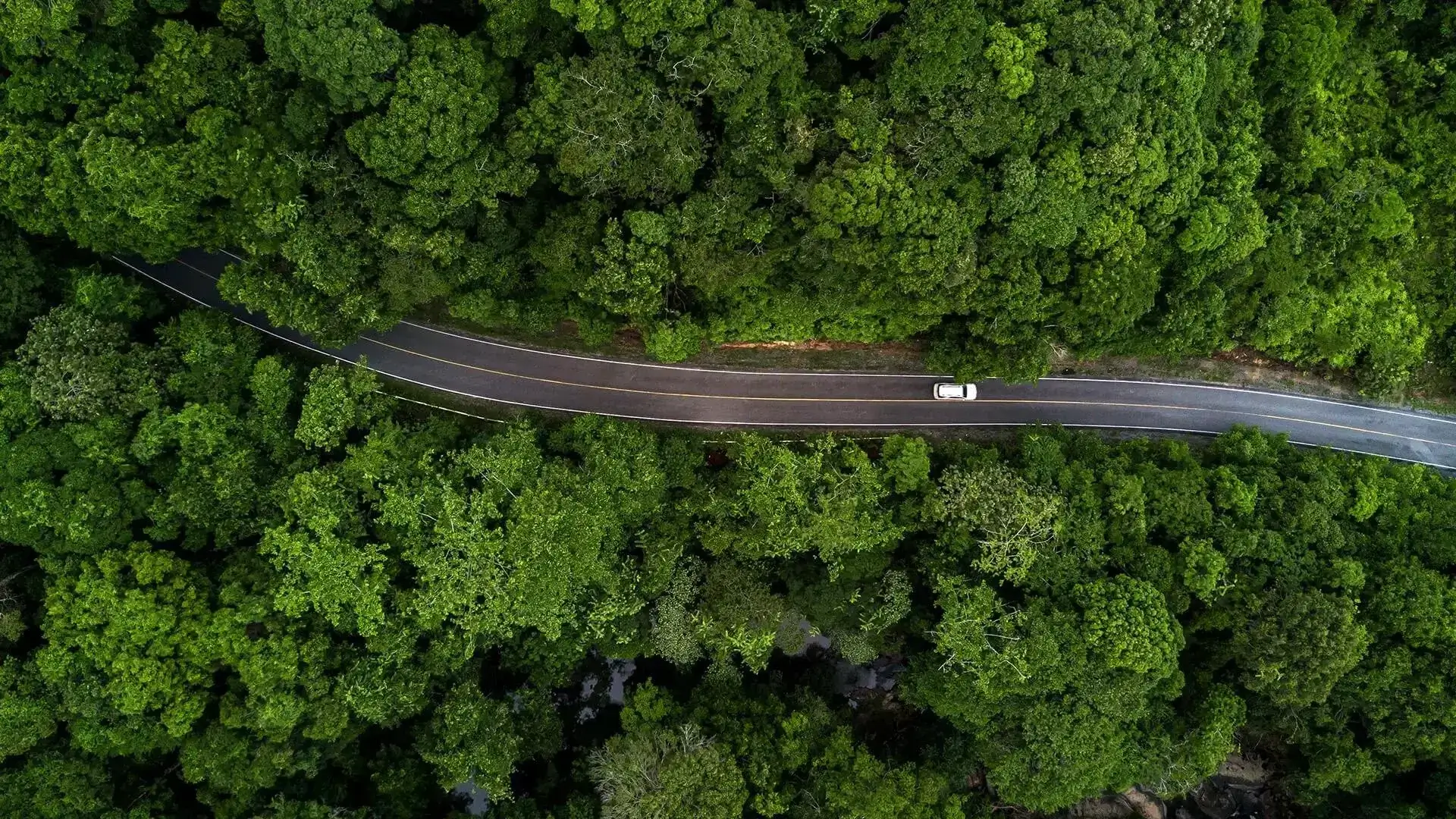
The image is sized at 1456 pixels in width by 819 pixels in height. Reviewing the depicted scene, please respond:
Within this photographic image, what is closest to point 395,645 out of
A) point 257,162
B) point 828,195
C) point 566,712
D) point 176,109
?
point 566,712

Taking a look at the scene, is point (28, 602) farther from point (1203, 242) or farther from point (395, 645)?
point (1203, 242)

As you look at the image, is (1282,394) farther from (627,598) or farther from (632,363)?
(627,598)

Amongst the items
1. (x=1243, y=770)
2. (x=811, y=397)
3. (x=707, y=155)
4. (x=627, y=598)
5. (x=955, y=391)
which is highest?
(x=707, y=155)

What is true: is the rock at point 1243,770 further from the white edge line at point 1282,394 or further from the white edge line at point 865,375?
the white edge line at point 865,375

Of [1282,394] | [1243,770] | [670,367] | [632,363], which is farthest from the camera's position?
[1243,770]

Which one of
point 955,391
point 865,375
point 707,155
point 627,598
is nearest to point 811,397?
point 865,375

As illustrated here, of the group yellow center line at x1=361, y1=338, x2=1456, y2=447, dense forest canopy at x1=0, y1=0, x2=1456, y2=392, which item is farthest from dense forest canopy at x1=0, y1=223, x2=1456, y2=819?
dense forest canopy at x1=0, y1=0, x2=1456, y2=392
